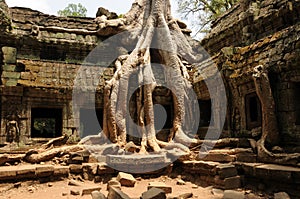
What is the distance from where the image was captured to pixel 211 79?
8086mm

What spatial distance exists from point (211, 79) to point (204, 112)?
1.58 m

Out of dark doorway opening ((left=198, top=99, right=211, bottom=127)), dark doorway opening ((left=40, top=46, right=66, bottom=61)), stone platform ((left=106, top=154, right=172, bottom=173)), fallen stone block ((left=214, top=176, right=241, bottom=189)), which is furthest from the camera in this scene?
dark doorway opening ((left=40, top=46, right=66, bottom=61))

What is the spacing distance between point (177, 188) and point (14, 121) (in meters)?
5.05

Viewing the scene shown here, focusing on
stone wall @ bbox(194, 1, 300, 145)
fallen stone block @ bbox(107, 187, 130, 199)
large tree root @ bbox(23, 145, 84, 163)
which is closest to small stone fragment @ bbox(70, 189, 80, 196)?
fallen stone block @ bbox(107, 187, 130, 199)

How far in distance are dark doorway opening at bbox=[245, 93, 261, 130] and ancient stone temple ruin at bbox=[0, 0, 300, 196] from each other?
0.08 ft

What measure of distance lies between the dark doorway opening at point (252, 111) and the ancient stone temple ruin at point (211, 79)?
0.02 m

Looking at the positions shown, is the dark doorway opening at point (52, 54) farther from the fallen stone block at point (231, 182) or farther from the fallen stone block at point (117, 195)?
the fallen stone block at point (231, 182)

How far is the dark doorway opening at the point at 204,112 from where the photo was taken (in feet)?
30.2

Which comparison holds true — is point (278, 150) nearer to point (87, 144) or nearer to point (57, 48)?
point (87, 144)

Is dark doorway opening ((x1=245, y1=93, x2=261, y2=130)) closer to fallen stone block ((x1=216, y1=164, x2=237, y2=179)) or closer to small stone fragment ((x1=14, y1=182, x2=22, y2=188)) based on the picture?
fallen stone block ((x1=216, y1=164, x2=237, y2=179))

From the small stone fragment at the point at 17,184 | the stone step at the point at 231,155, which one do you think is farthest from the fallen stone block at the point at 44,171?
the stone step at the point at 231,155

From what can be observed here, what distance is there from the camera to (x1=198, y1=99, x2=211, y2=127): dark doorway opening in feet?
30.2

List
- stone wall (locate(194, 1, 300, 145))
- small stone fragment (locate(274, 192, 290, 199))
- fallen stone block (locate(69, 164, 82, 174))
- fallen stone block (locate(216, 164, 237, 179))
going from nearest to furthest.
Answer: small stone fragment (locate(274, 192, 290, 199)) < fallen stone block (locate(216, 164, 237, 179)) < stone wall (locate(194, 1, 300, 145)) < fallen stone block (locate(69, 164, 82, 174))

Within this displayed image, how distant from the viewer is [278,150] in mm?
5371
